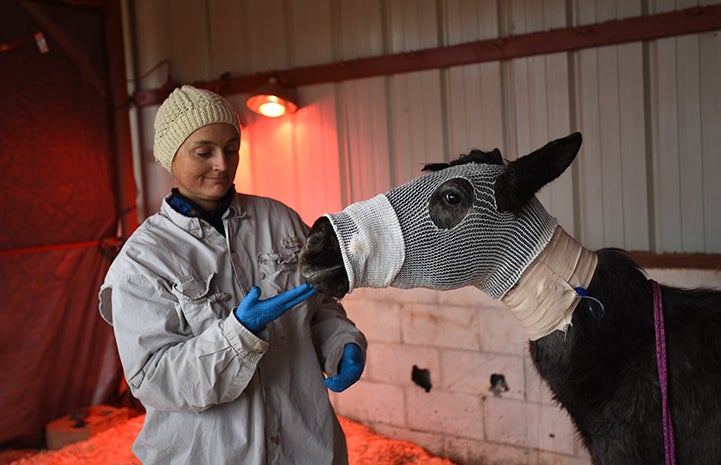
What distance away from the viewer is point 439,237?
5.15 ft

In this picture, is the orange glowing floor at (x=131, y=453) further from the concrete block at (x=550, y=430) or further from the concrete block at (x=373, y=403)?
the concrete block at (x=550, y=430)

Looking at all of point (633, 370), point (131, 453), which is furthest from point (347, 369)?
point (131, 453)

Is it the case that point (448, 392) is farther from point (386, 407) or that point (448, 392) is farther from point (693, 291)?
point (693, 291)

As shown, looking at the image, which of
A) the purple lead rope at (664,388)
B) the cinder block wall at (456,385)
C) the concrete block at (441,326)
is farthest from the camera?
the concrete block at (441,326)

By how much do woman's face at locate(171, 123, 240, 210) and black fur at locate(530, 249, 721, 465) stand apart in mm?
1188

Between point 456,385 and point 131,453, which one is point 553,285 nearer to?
point 456,385

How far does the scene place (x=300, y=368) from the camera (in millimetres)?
2156

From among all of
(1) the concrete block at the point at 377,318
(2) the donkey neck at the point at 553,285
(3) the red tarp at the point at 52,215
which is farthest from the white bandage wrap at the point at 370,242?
(3) the red tarp at the point at 52,215

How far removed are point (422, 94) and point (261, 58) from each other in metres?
1.46

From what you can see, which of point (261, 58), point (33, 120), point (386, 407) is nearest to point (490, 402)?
point (386, 407)

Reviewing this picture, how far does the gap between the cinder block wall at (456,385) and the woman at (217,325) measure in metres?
1.80

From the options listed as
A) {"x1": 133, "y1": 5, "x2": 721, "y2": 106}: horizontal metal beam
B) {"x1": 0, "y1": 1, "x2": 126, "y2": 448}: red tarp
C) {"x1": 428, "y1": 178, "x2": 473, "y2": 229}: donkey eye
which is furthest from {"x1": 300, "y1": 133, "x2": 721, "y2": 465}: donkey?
{"x1": 0, "y1": 1, "x2": 126, "y2": 448}: red tarp

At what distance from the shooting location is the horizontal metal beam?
10.4ft

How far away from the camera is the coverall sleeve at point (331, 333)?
2209 mm
